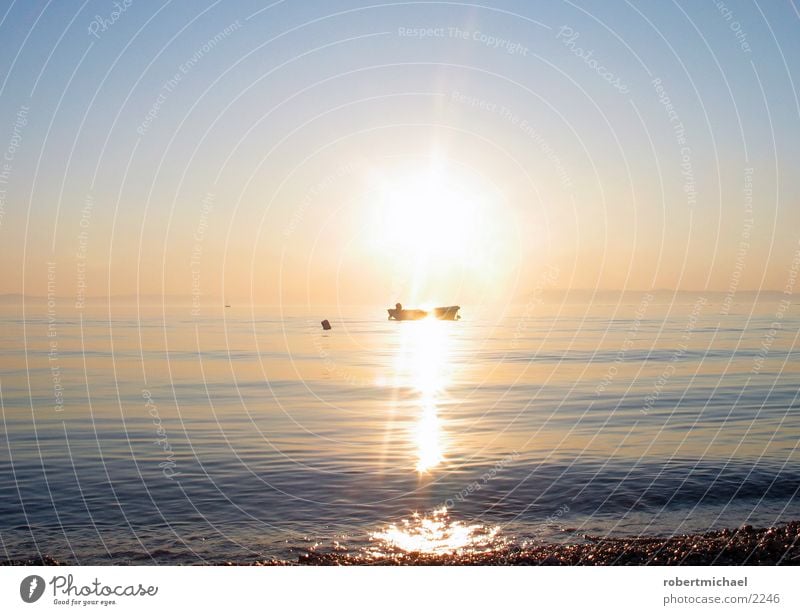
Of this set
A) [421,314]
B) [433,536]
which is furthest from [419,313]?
[433,536]

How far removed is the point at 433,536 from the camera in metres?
17.8

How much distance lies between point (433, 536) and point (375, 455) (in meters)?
8.73

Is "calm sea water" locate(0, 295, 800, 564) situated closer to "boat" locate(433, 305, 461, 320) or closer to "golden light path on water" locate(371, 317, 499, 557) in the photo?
"golden light path on water" locate(371, 317, 499, 557)

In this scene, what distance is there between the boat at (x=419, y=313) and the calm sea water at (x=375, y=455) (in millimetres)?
111919

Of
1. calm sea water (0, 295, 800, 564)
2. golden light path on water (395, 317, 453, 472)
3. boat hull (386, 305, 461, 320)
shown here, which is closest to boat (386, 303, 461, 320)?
boat hull (386, 305, 461, 320)

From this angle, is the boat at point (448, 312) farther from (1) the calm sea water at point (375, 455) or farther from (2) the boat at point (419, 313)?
(1) the calm sea water at point (375, 455)

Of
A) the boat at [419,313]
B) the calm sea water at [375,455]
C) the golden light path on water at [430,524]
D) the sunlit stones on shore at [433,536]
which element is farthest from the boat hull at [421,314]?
the sunlit stones on shore at [433,536]

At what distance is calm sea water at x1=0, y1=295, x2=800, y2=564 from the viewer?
59.8 ft

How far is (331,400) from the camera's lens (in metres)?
40.1

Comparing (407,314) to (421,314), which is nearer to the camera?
(407,314)

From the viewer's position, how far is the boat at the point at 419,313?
168750 millimetres

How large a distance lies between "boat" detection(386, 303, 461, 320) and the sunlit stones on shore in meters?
147

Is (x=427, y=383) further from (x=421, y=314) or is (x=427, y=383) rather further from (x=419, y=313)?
(x=421, y=314)
